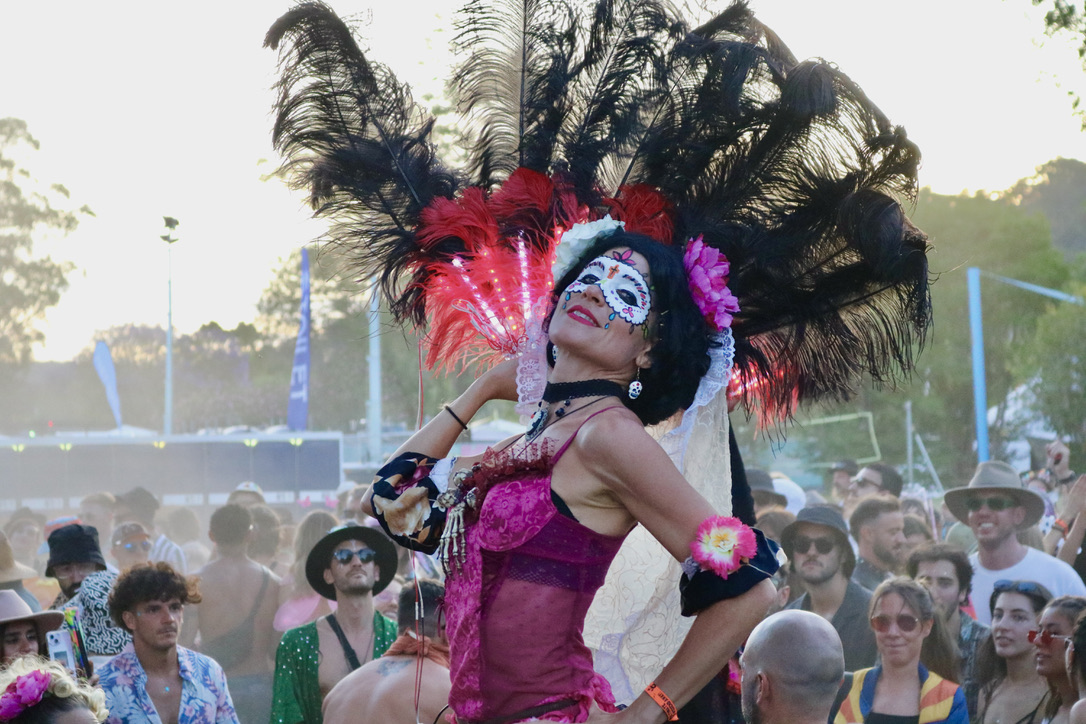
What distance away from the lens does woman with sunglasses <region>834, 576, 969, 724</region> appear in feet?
15.3

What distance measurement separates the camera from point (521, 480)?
2.62 m

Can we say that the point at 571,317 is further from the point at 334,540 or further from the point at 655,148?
the point at 334,540

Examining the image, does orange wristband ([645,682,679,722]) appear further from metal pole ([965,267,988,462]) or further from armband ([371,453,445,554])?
metal pole ([965,267,988,462])

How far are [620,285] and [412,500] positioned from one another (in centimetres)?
80

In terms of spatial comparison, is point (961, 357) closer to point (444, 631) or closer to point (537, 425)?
point (444, 631)

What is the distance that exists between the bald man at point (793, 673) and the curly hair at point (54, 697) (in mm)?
2044

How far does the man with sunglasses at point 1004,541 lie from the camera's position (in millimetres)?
5852

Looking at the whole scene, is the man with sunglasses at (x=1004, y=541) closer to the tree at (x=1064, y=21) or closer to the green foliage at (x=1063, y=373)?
the tree at (x=1064, y=21)

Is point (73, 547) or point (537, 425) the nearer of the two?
point (537, 425)

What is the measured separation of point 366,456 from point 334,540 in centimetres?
1717

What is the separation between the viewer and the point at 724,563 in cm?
228

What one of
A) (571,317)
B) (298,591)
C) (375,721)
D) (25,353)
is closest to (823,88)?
(571,317)

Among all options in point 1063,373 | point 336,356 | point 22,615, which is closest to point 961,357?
point 1063,373

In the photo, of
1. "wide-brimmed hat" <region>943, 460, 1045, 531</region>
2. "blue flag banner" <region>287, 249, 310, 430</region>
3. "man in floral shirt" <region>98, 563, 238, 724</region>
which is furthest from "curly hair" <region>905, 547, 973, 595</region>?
"blue flag banner" <region>287, 249, 310, 430</region>
